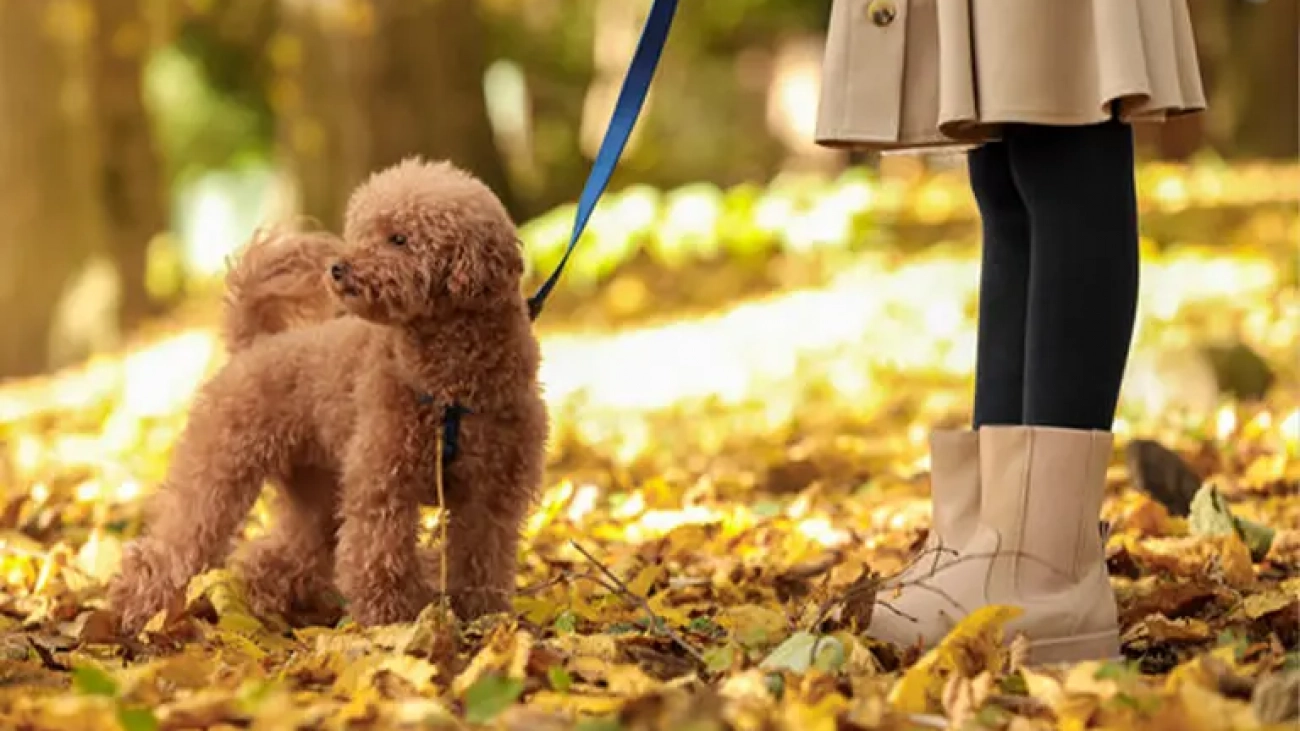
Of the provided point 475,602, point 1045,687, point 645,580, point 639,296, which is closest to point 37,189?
point 639,296

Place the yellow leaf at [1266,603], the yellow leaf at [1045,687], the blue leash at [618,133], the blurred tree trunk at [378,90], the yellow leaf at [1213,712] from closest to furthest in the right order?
1. the yellow leaf at [1213,712]
2. the yellow leaf at [1045,687]
3. the yellow leaf at [1266,603]
4. the blue leash at [618,133]
5. the blurred tree trunk at [378,90]

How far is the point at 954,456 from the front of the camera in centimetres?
288

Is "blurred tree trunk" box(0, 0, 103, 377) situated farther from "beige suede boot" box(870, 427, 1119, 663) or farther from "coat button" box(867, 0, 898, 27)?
"beige suede boot" box(870, 427, 1119, 663)

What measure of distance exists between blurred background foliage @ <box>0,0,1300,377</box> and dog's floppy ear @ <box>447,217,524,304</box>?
1003mm

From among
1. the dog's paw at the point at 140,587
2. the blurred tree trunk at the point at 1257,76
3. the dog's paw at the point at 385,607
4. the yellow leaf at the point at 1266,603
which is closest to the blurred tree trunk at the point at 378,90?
the dog's paw at the point at 140,587

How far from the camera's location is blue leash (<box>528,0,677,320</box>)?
309cm

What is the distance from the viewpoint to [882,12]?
2.92 metres

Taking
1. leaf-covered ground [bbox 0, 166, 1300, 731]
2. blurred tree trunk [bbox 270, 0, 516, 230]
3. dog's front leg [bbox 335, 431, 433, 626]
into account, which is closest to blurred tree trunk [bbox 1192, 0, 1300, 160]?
leaf-covered ground [bbox 0, 166, 1300, 731]

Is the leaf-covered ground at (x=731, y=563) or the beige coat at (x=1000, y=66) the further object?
the beige coat at (x=1000, y=66)

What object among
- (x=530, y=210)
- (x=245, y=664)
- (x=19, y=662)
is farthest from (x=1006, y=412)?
(x=530, y=210)

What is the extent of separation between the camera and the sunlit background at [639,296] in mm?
4984

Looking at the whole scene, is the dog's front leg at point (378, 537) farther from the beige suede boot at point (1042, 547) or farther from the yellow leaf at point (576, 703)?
the beige suede boot at point (1042, 547)

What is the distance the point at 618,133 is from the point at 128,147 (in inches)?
392

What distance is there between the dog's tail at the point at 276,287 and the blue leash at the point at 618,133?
569 millimetres
